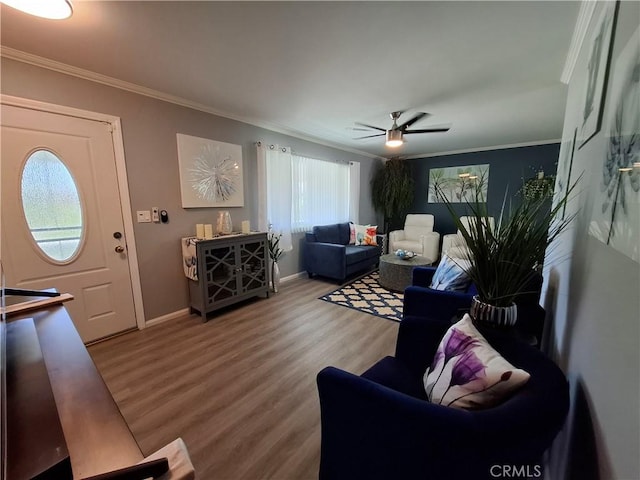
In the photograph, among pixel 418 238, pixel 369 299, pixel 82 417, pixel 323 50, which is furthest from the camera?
pixel 418 238

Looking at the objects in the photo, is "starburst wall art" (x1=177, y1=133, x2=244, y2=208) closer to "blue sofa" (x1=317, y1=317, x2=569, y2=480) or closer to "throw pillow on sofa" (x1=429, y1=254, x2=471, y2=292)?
"throw pillow on sofa" (x1=429, y1=254, x2=471, y2=292)

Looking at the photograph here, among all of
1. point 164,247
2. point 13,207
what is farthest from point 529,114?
point 13,207

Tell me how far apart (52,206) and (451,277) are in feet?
10.5

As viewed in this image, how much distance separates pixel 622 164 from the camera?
2.44 feet

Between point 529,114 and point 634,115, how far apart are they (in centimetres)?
331

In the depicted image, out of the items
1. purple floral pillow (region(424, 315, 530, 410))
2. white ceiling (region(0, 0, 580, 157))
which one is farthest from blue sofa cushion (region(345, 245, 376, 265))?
purple floral pillow (region(424, 315, 530, 410))

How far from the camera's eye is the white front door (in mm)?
1933

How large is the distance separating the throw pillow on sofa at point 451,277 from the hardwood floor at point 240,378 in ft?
2.40

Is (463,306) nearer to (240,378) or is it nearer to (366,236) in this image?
(240,378)

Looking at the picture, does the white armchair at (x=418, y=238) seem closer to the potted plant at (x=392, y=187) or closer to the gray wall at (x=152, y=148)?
the potted plant at (x=392, y=187)

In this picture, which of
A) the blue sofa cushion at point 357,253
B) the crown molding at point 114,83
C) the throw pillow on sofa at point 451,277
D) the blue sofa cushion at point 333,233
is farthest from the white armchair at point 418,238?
the crown molding at point 114,83

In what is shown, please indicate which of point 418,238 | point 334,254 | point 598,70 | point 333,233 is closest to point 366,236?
point 333,233

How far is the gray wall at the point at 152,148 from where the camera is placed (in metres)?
2.04

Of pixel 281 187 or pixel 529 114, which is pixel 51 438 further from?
pixel 529 114
